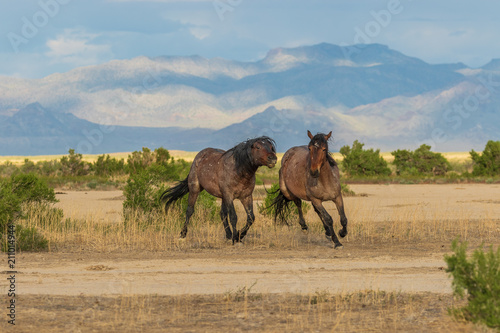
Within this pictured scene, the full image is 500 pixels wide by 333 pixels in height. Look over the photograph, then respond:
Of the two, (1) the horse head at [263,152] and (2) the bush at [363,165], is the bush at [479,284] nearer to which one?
(1) the horse head at [263,152]

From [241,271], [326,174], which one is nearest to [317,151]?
[326,174]

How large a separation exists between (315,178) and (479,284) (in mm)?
6471

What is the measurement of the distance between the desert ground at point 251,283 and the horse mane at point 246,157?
1.63 metres

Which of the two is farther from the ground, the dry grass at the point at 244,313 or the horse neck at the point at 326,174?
the horse neck at the point at 326,174

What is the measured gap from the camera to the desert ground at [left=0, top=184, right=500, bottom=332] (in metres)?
7.97

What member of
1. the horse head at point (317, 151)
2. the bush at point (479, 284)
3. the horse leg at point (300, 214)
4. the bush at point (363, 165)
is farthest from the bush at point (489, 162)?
the bush at point (479, 284)

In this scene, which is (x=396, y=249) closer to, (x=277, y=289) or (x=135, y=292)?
(x=277, y=289)

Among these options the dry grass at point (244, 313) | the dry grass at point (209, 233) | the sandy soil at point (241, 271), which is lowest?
the dry grass at point (244, 313)

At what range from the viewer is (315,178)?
45.3 ft

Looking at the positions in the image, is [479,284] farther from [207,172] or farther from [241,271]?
[207,172]

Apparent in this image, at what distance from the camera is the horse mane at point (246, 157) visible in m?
14.1

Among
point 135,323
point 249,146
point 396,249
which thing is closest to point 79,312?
point 135,323

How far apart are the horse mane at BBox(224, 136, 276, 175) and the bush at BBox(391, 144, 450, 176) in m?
38.8

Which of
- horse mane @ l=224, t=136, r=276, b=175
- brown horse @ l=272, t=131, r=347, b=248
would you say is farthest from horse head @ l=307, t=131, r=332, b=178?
horse mane @ l=224, t=136, r=276, b=175
